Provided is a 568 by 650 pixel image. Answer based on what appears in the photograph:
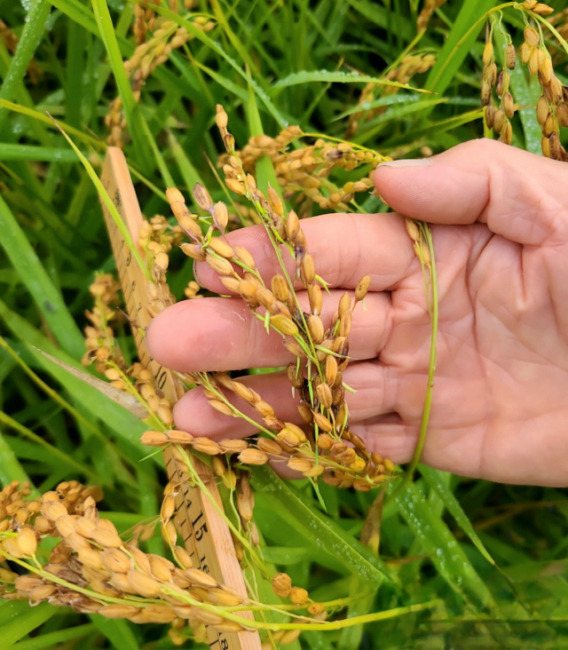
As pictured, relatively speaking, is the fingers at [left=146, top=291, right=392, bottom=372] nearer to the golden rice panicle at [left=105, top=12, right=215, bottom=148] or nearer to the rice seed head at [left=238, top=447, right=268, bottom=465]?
the rice seed head at [left=238, top=447, right=268, bottom=465]

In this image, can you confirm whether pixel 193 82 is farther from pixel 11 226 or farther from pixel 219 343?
pixel 219 343

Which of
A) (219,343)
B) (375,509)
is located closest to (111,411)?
(219,343)

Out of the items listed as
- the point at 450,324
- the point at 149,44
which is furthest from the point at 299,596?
the point at 149,44

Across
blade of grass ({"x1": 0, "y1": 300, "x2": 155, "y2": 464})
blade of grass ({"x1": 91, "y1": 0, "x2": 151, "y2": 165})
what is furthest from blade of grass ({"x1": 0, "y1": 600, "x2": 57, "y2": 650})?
blade of grass ({"x1": 91, "y1": 0, "x2": 151, "y2": 165})

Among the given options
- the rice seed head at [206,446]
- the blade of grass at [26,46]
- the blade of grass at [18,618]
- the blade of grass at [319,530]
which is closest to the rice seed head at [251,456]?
the rice seed head at [206,446]

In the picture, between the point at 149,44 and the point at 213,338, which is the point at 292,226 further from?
the point at 149,44

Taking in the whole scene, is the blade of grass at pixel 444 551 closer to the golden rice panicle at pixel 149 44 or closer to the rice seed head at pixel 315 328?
the rice seed head at pixel 315 328
